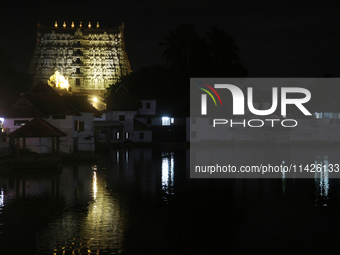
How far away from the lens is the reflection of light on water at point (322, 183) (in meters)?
26.2

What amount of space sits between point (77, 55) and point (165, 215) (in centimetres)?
11649

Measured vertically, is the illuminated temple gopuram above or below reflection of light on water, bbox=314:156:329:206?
above

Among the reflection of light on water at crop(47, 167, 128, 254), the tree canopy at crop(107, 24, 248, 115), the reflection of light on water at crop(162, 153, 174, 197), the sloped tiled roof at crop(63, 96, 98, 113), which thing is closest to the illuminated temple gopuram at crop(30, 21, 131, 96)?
the tree canopy at crop(107, 24, 248, 115)

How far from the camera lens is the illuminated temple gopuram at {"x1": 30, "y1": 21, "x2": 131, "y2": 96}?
430 feet

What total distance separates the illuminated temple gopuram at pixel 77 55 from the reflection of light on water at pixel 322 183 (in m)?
92.6

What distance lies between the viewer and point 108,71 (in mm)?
130500

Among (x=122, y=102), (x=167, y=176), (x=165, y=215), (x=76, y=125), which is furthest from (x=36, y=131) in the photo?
(x=122, y=102)

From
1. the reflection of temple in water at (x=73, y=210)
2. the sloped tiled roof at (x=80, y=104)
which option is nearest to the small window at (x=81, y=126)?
the sloped tiled roof at (x=80, y=104)

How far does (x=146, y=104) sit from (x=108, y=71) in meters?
45.9

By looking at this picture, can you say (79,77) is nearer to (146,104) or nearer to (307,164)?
(146,104)

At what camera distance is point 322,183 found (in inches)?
1292

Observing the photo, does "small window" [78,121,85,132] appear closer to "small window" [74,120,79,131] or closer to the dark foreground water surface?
"small window" [74,120,79,131]

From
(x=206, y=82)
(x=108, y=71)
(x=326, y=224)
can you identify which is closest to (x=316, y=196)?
(x=326, y=224)

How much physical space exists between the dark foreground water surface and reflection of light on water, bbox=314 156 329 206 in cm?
6
